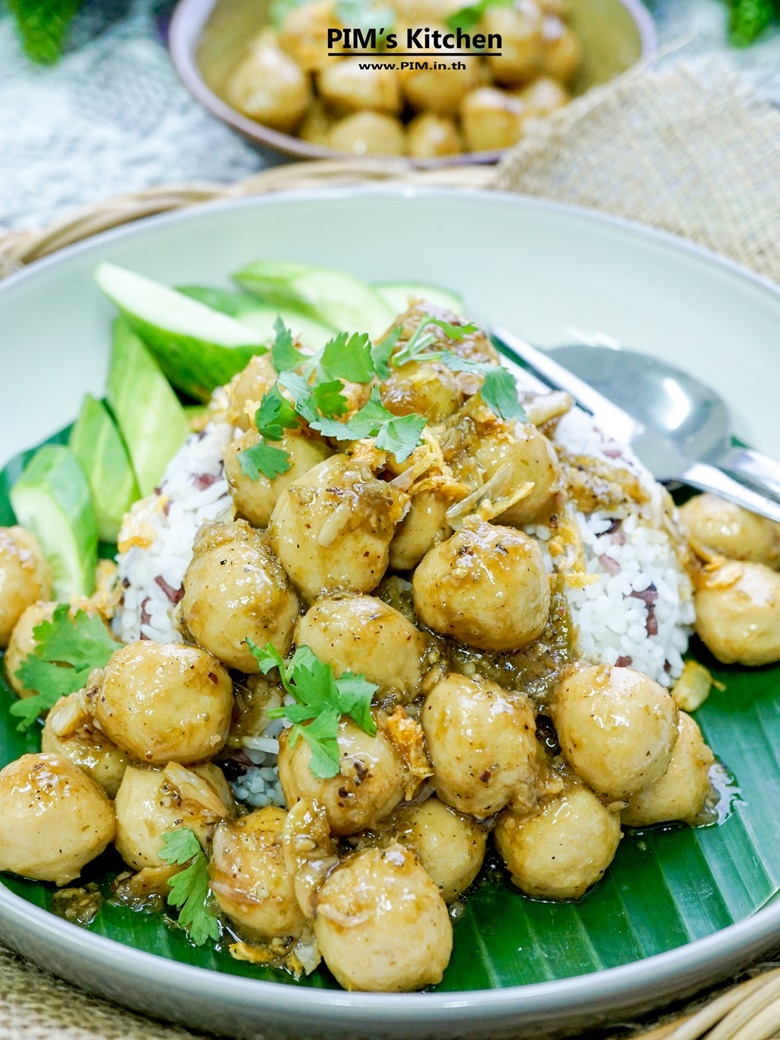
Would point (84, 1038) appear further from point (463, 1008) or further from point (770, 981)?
point (770, 981)

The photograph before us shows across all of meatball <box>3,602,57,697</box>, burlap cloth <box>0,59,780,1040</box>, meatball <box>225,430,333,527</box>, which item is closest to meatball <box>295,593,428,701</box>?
meatball <box>225,430,333,527</box>

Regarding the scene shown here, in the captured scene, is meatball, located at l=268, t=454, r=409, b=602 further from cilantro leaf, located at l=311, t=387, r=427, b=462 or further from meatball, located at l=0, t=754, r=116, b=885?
meatball, located at l=0, t=754, r=116, b=885

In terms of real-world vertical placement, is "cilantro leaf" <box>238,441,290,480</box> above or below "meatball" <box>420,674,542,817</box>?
above

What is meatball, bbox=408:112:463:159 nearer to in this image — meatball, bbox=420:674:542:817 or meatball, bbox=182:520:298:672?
meatball, bbox=182:520:298:672

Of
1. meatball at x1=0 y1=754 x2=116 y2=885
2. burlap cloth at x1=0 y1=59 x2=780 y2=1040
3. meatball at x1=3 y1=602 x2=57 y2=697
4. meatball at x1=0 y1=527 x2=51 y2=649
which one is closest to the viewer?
meatball at x1=0 y1=754 x2=116 y2=885

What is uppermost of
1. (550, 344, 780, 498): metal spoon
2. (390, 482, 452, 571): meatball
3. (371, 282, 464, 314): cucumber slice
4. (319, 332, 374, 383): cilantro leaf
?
(319, 332, 374, 383): cilantro leaf

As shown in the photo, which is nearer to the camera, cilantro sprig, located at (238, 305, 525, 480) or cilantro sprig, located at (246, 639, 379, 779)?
cilantro sprig, located at (246, 639, 379, 779)

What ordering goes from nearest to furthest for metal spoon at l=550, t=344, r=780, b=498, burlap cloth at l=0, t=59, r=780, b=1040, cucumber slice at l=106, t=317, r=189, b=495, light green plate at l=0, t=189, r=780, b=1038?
light green plate at l=0, t=189, r=780, b=1038
metal spoon at l=550, t=344, r=780, b=498
cucumber slice at l=106, t=317, r=189, b=495
burlap cloth at l=0, t=59, r=780, b=1040

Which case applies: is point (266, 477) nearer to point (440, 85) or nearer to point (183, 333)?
point (183, 333)
